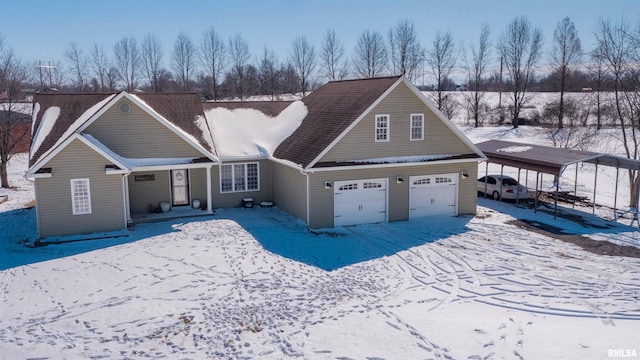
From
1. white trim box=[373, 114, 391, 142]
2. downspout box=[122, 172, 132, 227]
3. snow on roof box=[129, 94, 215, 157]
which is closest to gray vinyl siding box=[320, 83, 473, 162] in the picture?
white trim box=[373, 114, 391, 142]

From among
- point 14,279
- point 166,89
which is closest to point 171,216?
point 14,279

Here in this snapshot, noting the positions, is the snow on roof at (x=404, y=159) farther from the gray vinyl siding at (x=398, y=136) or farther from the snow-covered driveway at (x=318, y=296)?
the snow-covered driveway at (x=318, y=296)

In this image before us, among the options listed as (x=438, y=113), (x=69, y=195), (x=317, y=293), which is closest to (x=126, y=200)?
(x=69, y=195)

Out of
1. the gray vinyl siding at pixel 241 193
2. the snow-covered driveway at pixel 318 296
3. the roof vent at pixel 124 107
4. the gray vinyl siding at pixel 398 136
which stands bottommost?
the snow-covered driveway at pixel 318 296

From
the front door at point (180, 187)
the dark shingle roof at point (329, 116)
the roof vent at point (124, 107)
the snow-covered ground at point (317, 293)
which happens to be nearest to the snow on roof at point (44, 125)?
the roof vent at point (124, 107)

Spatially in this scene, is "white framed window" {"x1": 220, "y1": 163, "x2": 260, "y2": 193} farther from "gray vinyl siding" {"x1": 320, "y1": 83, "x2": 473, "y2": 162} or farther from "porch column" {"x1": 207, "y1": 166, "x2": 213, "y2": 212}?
"gray vinyl siding" {"x1": 320, "y1": 83, "x2": 473, "y2": 162}

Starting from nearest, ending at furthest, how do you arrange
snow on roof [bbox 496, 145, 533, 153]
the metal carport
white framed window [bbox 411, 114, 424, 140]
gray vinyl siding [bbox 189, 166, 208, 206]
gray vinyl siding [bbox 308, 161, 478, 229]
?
gray vinyl siding [bbox 308, 161, 478, 229] < white framed window [bbox 411, 114, 424, 140] < the metal carport < gray vinyl siding [bbox 189, 166, 208, 206] < snow on roof [bbox 496, 145, 533, 153]
